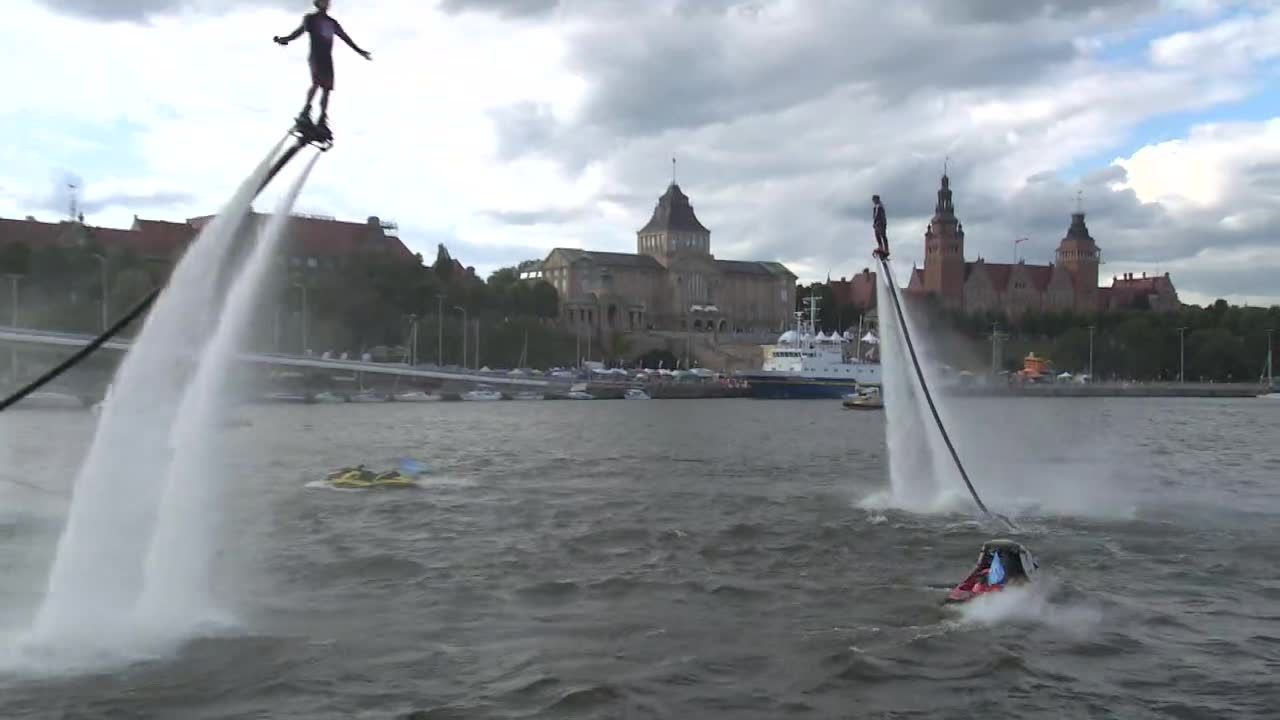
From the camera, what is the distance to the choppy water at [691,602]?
54.5 feet

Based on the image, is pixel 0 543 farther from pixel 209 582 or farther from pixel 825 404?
pixel 825 404

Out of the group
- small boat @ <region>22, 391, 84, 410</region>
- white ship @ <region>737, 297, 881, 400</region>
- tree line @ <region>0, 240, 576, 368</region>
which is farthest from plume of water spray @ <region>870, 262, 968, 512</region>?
white ship @ <region>737, 297, 881, 400</region>

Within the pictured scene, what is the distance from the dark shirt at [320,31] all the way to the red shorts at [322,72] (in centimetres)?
4

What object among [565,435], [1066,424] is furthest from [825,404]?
[565,435]

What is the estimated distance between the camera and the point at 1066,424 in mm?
95000

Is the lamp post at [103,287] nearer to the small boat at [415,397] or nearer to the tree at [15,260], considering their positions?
the tree at [15,260]

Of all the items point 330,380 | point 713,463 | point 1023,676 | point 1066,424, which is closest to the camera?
point 1023,676

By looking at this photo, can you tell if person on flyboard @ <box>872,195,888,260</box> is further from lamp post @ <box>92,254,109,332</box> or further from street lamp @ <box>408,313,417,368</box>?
street lamp @ <box>408,313,417,368</box>

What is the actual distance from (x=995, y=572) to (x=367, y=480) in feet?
86.4

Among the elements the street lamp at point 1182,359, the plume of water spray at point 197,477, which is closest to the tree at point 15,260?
the plume of water spray at point 197,477

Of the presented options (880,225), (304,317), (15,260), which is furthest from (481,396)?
(880,225)

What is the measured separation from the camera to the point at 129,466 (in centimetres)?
1570

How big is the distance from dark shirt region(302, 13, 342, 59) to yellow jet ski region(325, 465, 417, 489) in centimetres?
3227

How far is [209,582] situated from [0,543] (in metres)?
9.11
